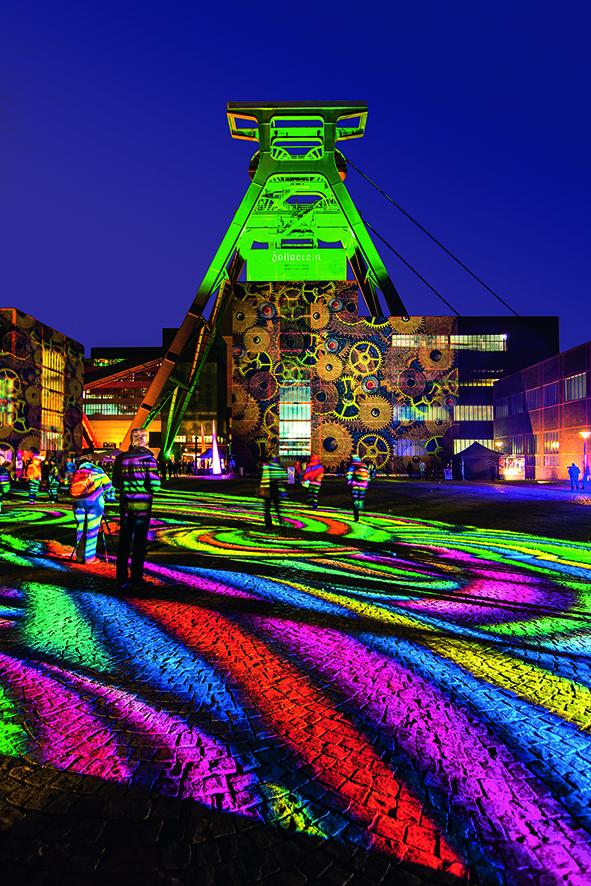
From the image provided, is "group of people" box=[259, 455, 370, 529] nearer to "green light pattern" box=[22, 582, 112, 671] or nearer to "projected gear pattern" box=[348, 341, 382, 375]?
"green light pattern" box=[22, 582, 112, 671]

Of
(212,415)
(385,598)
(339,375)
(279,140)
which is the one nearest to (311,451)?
(339,375)

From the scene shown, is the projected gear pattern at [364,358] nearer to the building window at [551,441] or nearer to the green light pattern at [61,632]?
the building window at [551,441]

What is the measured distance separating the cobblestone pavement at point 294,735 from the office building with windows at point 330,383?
37.8 meters

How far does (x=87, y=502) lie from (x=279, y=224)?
126ft

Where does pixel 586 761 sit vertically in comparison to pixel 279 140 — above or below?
below

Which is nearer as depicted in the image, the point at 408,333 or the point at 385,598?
the point at 385,598

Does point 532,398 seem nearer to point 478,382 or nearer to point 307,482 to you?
point 478,382

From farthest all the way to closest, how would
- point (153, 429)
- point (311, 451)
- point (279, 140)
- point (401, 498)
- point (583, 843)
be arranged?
1. point (153, 429)
2. point (311, 451)
3. point (279, 140)
4. point (401, 498)
5. point (583, 843)

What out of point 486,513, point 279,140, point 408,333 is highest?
point 279,140

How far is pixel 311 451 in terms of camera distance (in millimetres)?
43188

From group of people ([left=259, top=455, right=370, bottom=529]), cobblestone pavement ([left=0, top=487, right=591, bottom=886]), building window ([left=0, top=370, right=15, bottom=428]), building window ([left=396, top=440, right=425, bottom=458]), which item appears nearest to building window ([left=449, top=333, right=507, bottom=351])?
building window ([left=396, top=440, right=425, bottom=458])

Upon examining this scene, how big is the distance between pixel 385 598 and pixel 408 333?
140ft

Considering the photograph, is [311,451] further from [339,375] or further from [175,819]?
[175,819]

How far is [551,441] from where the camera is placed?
38.3 m
